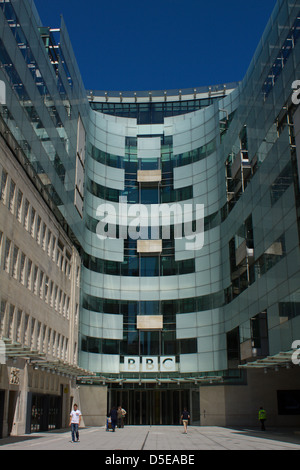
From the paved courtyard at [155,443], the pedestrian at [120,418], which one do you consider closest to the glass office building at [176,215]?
the paved courtyard at [155,443]

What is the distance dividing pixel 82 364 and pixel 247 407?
16681mm

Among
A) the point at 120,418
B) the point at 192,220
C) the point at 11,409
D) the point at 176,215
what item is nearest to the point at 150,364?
the point at 120,418

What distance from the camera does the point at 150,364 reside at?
52.4 m

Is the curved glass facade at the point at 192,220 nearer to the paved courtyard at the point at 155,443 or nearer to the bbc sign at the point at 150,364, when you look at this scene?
the bbc sign at the point at 150,364

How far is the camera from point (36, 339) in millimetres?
35969

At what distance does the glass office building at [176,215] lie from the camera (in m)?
33.4

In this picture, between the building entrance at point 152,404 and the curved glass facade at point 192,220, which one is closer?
the curved glass facade at point 192,220

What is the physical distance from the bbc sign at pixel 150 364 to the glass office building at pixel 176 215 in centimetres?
11

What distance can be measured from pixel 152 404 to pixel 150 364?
4.16 m

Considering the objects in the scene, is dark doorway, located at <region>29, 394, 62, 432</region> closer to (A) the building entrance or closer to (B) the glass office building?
(B) the glass office building

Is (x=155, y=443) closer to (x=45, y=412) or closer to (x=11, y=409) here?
(x=11, y=409)
